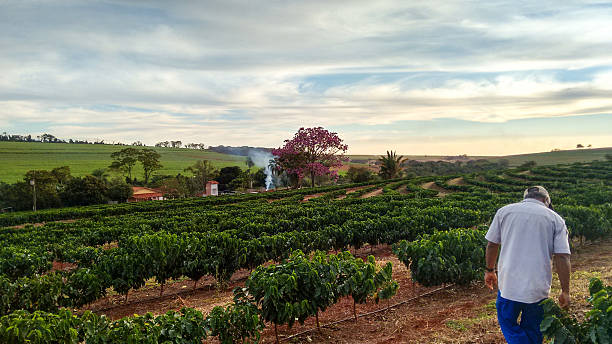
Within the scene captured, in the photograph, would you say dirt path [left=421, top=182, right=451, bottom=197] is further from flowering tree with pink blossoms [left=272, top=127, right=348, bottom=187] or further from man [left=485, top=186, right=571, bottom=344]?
man [left=485, top=186, right=571, bottom=344]

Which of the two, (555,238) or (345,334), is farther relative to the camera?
(345,334)

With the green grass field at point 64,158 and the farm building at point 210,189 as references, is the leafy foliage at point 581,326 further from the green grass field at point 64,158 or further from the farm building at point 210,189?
the green grass field at point 64,158

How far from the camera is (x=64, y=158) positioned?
11319 centimetres

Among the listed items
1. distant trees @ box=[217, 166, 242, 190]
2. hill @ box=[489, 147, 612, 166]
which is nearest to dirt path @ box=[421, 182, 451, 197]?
distant trees @ box=[217, 166, 242, 190]

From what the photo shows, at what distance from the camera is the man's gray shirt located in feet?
13.4

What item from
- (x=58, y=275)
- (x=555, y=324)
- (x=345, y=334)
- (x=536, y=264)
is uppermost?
(x=536, y=264)

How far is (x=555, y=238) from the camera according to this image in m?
4.07

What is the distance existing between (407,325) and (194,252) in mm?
6432

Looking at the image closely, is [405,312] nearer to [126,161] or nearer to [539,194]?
[539,194]

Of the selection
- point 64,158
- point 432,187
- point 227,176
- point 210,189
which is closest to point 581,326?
point 432,187

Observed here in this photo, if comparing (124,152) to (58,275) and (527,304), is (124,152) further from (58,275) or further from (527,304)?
(527,304)

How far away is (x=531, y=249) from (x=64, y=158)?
135 meters

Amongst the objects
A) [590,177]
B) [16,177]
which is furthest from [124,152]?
[590,177]

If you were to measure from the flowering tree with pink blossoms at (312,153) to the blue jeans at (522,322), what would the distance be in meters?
44.1
